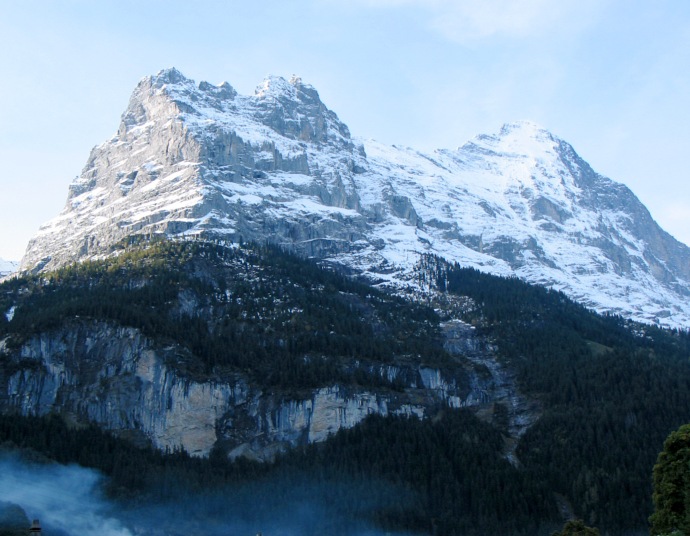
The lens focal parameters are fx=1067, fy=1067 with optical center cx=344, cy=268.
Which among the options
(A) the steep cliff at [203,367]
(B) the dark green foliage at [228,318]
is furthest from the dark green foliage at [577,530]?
(B) the dark green foliage at [228,318]

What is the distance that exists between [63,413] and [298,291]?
53087mm

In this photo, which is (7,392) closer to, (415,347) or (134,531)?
(134,531)

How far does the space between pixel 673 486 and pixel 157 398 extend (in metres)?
93.9

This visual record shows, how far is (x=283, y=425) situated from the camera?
6609 inches

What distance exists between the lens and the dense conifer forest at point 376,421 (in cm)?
14100

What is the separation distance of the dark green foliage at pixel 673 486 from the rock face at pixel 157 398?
76.8 m

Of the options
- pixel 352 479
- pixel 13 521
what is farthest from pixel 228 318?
pixel 13 521

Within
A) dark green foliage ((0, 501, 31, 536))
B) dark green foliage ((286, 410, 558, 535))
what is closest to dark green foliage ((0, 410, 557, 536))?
dark green foliage ((286, 410, 558, 535))

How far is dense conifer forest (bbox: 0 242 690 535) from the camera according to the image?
463 ft

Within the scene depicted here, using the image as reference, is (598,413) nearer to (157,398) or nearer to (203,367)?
(203,367)

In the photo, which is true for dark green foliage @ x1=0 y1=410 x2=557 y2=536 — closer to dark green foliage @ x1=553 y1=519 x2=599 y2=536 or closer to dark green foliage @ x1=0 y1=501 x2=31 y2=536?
dark green foliage @ x1=0 y1=501 x2=31 y2=536

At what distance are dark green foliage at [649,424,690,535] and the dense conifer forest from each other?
43.1m

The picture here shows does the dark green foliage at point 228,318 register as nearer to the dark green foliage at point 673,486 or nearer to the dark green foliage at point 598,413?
the dark green foliage at point 598,413

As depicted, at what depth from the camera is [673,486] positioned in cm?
9238
